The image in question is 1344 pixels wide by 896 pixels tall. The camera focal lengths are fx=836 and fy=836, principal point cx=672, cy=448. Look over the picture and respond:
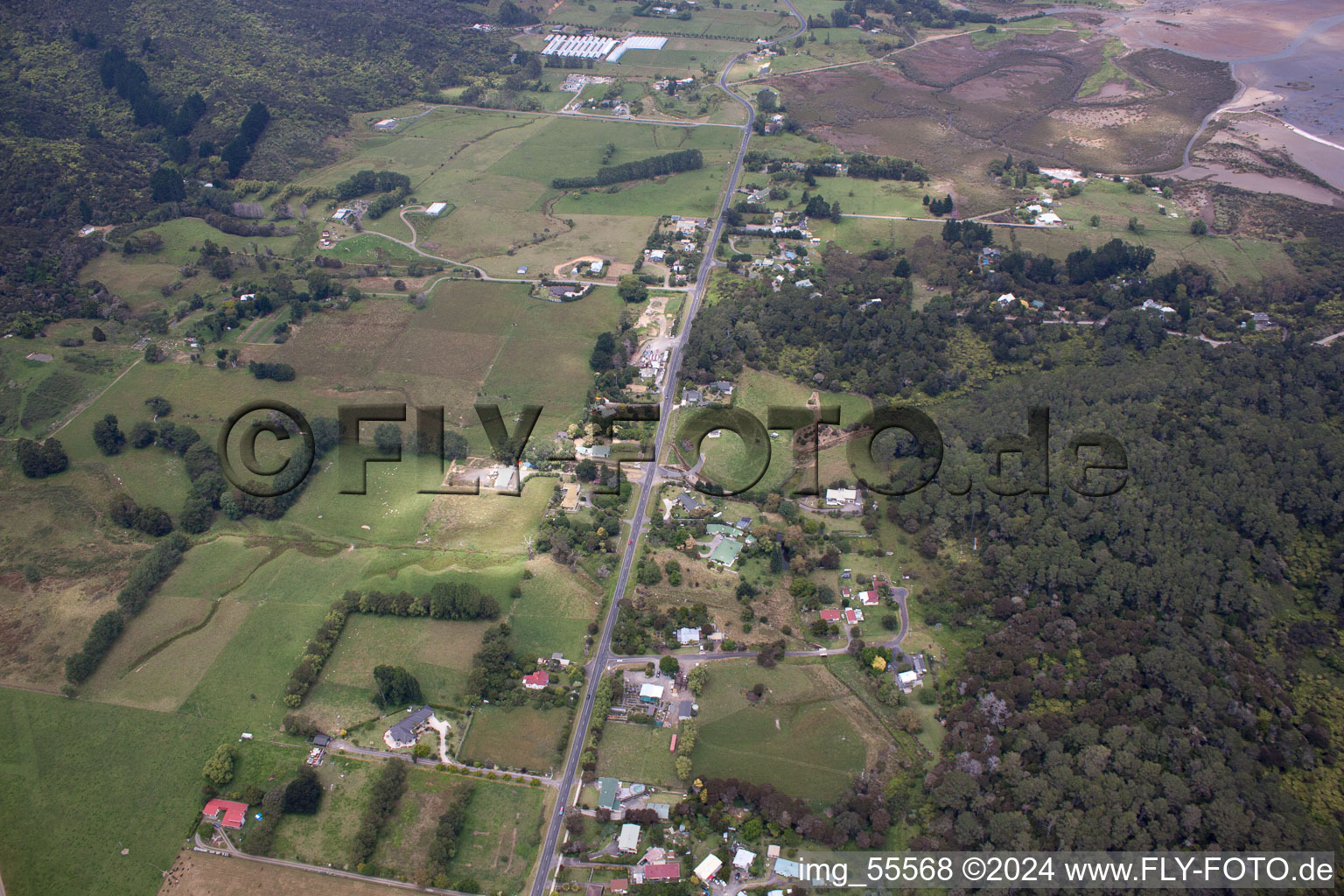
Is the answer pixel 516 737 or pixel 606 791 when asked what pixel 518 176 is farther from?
pixel 606 791

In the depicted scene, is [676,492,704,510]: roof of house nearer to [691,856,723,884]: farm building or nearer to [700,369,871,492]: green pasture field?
[700,369,871,492]: green pasture field

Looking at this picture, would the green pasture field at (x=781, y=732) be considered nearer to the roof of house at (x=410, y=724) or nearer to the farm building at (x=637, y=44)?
the roof of house at (x=410, y=724)

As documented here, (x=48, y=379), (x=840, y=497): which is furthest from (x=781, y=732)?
(x=48, y=379)

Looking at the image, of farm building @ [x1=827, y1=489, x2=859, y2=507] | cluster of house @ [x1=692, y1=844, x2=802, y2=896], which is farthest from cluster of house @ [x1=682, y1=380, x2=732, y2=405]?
cluster of house @ [x1=692, y1=844, x2=802, y2=896]

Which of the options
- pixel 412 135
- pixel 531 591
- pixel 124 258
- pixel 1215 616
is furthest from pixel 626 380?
pixel 412 135

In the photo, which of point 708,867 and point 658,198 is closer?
point 708,867

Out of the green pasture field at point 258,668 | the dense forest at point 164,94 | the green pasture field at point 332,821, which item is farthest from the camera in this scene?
the dense forest at point 164,94

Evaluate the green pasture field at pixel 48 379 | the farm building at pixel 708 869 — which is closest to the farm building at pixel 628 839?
the farm building at pixel 708 869
